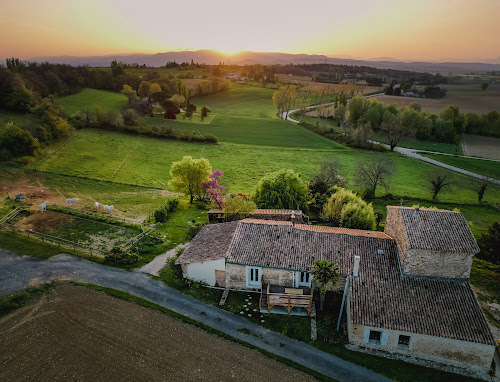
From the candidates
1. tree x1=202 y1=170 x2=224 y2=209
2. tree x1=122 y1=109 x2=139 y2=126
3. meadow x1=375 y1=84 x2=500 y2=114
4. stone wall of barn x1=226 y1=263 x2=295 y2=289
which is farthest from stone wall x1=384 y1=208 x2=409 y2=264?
meadow x1=375 y1=84 x2=500 y2=114

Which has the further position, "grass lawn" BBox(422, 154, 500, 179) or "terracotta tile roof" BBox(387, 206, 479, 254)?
"grass lawn" BBox(422, 154, 500, 179)

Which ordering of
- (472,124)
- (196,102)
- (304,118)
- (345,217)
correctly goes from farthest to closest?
1. (196,102)
2. (304,118)
3. (472,124)
4. (345,217)

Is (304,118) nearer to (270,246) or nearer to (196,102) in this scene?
(196,102)

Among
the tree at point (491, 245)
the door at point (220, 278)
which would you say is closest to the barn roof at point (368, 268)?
the door at point (220, 278)

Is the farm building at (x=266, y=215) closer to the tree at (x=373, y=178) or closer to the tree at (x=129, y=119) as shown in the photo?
the tree at (x=373, y=178)

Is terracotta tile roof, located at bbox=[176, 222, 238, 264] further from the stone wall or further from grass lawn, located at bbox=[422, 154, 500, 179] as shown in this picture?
grass lawn, located at bbox=[422, 154, 500, 179]

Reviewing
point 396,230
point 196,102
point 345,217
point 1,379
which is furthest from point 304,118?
point 1,379
